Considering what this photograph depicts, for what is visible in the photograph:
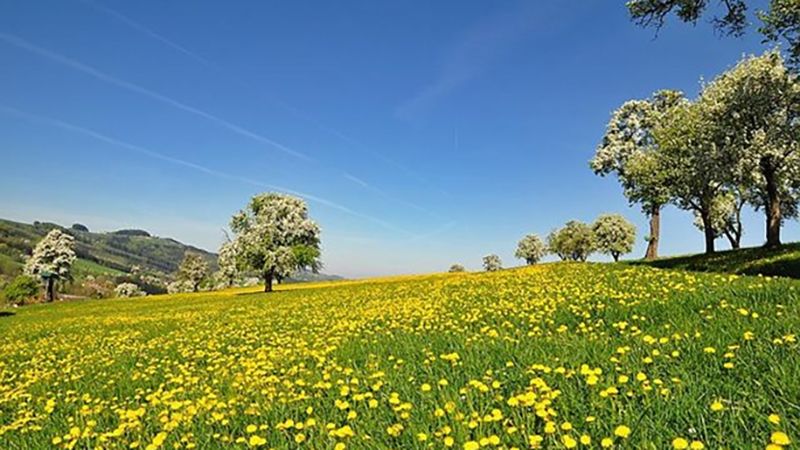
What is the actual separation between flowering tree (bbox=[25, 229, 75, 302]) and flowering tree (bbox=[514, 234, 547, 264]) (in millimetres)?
111674

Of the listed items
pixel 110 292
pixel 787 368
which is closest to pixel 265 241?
pixel 787 368

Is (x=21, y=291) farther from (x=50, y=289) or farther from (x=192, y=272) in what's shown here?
(x=192, y=272)

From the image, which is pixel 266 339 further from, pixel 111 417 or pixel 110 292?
pixel 110 292

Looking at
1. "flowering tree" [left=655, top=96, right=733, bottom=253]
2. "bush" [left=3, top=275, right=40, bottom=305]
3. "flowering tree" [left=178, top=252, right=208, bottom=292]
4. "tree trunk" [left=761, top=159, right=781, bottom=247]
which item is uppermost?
"flowering tree" [left=655, top=96, right=733, bottom=253]

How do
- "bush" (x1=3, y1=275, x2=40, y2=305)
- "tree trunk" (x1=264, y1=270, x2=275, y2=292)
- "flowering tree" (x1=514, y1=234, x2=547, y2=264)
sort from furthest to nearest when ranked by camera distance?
"flowering tree" (x1=514, y1=234, x2=547, y2=264), "bush" (x1=3, y1=275, x2=40, y2=305), "tree trunk" (x1=264, y1=270, x2=275, y2=292)

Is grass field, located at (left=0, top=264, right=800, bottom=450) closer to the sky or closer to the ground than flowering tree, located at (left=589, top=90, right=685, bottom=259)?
closer to the ground

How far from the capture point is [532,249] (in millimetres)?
141875

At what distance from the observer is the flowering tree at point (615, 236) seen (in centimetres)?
10331

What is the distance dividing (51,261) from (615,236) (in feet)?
360

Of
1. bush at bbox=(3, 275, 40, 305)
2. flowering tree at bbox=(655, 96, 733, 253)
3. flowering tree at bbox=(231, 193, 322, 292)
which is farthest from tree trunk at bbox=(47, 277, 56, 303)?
flowering tree at bbox=(655, 96, 733, 253)

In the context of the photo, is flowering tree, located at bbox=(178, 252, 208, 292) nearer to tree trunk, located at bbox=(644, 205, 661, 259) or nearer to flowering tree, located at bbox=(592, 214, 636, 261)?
flowering tree, located at bbox=(592, 214, 636, 261)

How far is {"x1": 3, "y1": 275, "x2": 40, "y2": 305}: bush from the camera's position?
258ft

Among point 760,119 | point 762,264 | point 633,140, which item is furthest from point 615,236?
point 762,264

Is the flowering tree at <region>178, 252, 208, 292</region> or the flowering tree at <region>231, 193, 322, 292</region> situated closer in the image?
the flowering tree at <region>231, 193, 322, 292</region>
